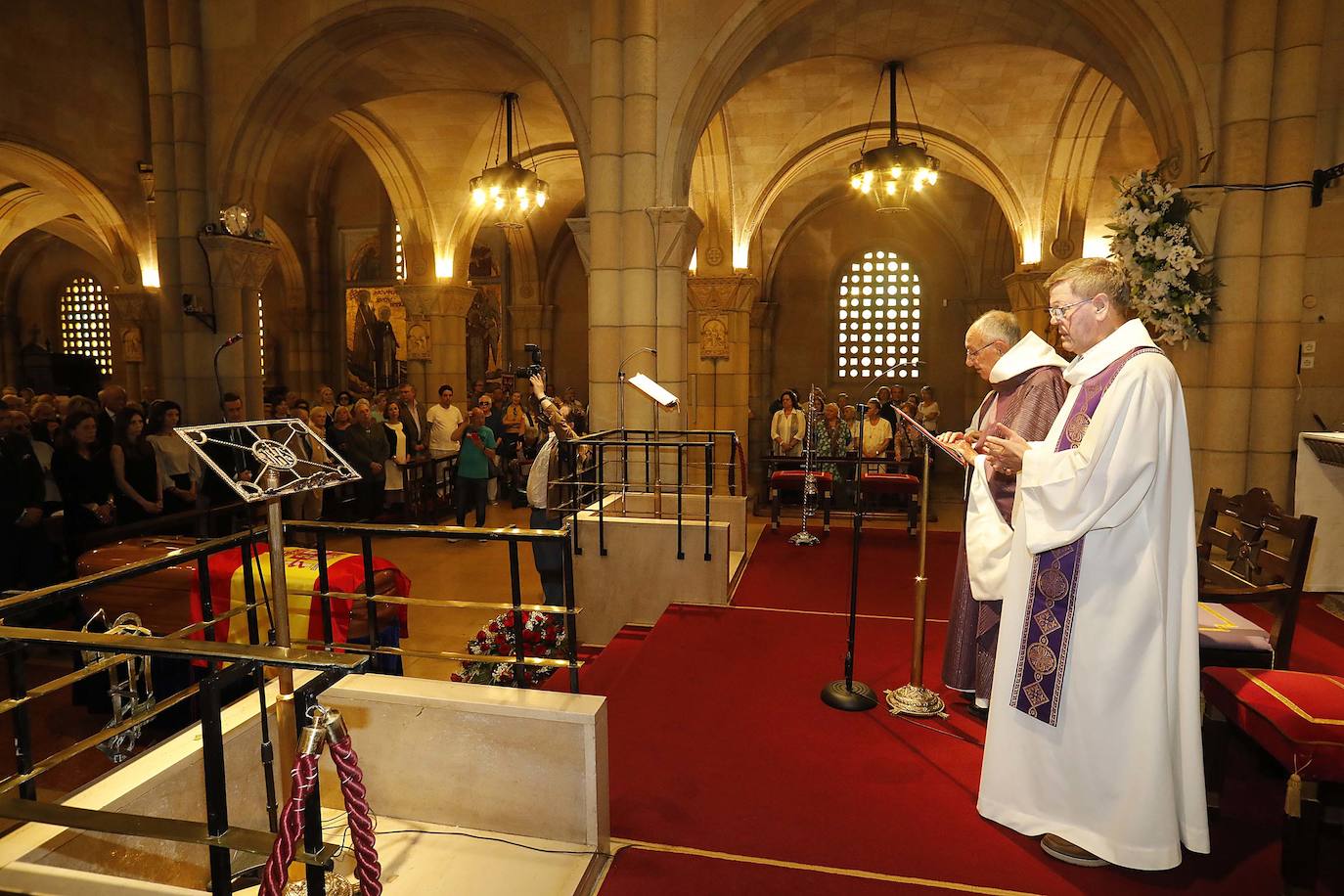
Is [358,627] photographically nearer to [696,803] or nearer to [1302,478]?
[696,803]

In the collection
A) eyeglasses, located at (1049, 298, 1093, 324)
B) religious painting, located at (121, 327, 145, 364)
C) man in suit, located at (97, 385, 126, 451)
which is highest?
religious painting, located at (121, 327, 145, 364)

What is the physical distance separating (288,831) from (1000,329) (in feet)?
11.5

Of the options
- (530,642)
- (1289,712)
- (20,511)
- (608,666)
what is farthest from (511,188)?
(1289,712)

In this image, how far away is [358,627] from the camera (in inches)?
189

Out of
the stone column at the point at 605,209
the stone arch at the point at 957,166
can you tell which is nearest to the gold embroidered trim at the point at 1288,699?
the stone column at the point at 605,209

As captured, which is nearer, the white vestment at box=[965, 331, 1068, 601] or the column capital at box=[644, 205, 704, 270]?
the white vestment at box=[965, 331, 1068, 601]

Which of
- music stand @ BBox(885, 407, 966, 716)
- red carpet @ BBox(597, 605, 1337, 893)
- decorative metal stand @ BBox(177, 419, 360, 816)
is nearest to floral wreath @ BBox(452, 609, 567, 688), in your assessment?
red carpet @ BBox(597, 605, 1337, 893)

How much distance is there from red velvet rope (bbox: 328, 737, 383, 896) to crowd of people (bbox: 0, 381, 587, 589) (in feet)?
3.65

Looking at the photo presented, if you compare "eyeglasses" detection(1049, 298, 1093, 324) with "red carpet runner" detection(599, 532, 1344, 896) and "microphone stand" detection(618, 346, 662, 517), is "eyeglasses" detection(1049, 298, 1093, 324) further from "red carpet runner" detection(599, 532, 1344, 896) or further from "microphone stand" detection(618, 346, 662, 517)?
"microphone stand" detection(618, 346, 662, 517)

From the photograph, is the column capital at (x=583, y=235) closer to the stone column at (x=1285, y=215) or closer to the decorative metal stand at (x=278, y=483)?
the decorative metal stand at (x=278, y=483)

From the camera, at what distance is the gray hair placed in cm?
387

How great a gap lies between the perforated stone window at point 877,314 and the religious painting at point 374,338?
1059 centimetres

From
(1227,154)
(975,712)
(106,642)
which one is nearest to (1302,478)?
(1227,154)

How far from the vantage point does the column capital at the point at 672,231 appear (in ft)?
Result: 24.9
